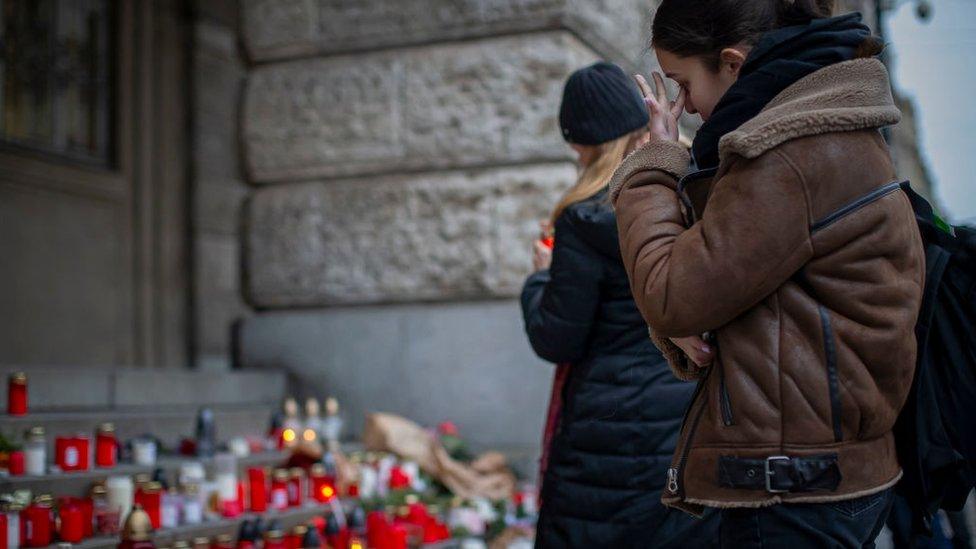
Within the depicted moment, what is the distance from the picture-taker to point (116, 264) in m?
6.62

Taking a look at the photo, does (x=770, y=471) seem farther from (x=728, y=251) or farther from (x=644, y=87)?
(x=644, y=87)

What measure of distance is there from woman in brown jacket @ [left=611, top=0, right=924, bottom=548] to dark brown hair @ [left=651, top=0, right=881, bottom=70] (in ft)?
0.24

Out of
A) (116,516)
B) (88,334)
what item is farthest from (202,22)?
(116,516)

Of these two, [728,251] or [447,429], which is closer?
[728,251]

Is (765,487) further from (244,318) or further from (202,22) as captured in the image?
(202,22)

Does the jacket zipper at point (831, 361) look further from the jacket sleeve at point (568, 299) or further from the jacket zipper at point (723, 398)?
the jacket sleeve at point (568, 299)

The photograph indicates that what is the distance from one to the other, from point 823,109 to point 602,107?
55.8 inches

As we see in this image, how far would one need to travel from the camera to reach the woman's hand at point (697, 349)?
1751mm

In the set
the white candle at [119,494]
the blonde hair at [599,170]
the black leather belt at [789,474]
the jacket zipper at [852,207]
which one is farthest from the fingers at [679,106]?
the white candle at [119,494]

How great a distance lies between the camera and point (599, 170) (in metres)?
3.02

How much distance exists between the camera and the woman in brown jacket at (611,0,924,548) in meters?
1.63

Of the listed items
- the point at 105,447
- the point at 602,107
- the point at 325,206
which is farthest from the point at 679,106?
the point at 325,206

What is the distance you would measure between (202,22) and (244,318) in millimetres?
1848

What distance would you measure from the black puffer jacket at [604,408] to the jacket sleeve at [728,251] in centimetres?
101
